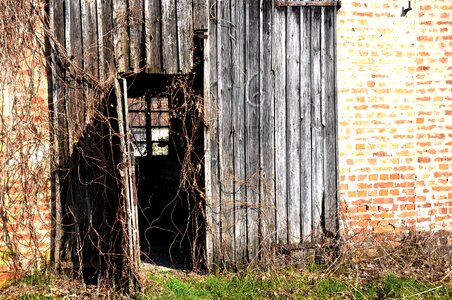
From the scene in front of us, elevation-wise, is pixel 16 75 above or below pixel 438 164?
above

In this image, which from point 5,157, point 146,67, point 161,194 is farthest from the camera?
point 161,194

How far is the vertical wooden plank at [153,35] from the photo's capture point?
5887 mm

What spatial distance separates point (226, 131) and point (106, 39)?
5.84 ft

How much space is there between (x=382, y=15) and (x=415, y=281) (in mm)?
3322

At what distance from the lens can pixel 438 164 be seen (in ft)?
21.6

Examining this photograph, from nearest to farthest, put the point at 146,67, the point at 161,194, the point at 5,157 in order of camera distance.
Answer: the point at 5,157, the point at 146,67, the point at 161,194

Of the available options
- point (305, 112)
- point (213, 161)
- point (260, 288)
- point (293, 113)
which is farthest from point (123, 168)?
point (305, 112)

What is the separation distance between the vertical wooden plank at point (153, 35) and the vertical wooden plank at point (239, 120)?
35.0 inches

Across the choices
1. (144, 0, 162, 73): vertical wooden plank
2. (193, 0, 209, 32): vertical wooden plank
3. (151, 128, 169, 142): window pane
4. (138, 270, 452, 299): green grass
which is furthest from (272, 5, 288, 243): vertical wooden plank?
(151, 128, 169, 142): window pane

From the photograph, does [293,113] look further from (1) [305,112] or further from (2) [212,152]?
(2) [212,152]

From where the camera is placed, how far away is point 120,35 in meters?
5.82

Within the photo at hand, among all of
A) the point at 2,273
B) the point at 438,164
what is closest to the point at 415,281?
the point at 438,164

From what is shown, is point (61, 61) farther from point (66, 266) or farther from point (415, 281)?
point (415, 281)

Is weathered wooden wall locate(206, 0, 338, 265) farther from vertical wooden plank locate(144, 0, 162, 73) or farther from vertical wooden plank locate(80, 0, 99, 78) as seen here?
vertical wooden plank locate(80, 0, 99, 78)
